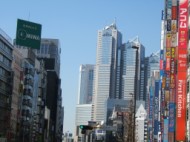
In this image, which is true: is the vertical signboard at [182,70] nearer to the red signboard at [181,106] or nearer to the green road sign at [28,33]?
the red signboard at [181,106]

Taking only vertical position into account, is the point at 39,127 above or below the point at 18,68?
below

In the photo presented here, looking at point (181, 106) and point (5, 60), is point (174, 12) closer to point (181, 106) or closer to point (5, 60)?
point (181, 106)

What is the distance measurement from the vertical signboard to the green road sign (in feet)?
76.1

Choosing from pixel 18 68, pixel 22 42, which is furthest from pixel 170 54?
pixel 18 68

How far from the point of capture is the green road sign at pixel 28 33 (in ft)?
135

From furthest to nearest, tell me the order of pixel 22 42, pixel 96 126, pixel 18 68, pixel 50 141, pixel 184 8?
pixel 50 141 < pixel 18 68 < pixel 184 8 < pixel 96 126 < pixel 22 42

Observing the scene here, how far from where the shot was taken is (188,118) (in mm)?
62562

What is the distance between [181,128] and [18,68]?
6020 centimetres

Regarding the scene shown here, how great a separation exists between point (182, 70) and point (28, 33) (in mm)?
27010

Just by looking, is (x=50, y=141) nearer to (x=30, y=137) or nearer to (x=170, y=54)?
(x=30, y=137)

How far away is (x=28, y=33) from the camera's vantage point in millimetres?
41562

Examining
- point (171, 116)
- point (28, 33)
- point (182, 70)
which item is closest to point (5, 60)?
point (171, 116)

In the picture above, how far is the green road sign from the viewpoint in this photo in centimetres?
4116

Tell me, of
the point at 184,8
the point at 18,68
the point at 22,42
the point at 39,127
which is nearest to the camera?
the point at 22,42
